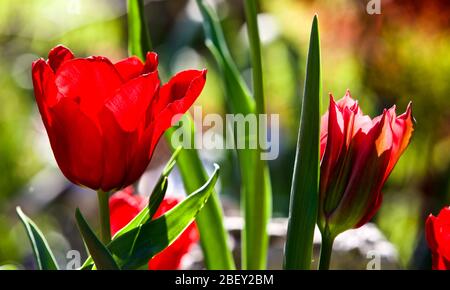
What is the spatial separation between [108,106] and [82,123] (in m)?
0.02

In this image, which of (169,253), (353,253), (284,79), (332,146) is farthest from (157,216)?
(284,79)

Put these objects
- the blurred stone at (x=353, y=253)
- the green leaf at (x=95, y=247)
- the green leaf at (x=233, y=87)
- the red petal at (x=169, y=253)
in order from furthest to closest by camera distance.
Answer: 1. the blurred stone at (x=353, y=253)
2. the green leaf at (x=233, y=87)
3. the red petal at (x=169, y=253)
4. the green leaf at (x=95, y=247)

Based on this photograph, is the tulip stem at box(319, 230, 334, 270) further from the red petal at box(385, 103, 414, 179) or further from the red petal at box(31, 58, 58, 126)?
the red petal at box(31, 58, 58, 126)

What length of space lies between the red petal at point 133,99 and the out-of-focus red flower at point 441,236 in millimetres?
159

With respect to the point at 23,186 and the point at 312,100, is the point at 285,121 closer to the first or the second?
the point at 23,186

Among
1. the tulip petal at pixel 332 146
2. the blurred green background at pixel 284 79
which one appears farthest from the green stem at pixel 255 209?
the blurred green background at pixel 284 79

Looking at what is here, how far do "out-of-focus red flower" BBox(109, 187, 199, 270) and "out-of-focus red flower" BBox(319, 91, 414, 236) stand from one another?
110 mm

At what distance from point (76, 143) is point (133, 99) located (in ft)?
0.13

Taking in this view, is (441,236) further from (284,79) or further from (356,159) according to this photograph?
(284,79)

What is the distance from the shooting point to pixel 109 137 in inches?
17.6

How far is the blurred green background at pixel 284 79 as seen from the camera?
1297 mm

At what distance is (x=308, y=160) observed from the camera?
1.52ft

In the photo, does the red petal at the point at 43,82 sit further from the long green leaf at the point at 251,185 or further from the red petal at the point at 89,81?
the long green leaf at the point at 251,185

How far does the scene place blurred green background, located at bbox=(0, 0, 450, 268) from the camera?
1.30 metres
